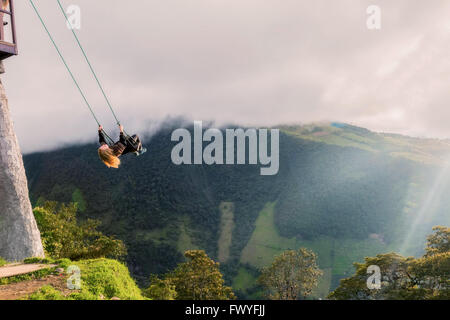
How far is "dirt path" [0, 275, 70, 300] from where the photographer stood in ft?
41.8

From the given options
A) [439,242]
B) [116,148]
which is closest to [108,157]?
[116,148]

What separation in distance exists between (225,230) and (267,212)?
86.3 ft

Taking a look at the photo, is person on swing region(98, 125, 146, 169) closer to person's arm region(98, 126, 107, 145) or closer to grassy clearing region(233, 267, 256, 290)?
person's arm region(98, 126, 107, 145)

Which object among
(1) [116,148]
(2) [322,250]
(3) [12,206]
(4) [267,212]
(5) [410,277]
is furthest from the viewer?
(4) [267,212]

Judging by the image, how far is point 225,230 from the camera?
173 m

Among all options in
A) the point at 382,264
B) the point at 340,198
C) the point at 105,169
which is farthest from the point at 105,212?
the point at 382,264

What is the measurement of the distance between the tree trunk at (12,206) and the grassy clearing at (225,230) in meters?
129

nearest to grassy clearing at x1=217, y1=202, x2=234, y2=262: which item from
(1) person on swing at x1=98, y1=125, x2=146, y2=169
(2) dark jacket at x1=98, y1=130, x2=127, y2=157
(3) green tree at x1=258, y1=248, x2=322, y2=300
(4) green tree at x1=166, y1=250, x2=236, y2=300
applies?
(3) green tree at x1=258, y1=248, x2=322, y2=300

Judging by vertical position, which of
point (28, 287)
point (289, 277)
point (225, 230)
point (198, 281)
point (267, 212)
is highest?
point (267, 212)

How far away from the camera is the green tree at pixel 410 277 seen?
32719 millimetres

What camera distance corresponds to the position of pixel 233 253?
153875mm

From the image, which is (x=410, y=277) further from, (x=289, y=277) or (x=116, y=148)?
(x=116, y=148)
